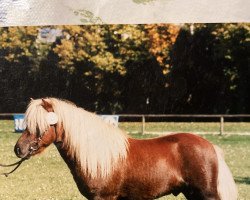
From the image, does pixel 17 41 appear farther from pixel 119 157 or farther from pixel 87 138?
pixel 119 157

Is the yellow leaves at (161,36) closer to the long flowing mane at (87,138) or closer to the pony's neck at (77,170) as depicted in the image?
the long flowing mane at (87,138)

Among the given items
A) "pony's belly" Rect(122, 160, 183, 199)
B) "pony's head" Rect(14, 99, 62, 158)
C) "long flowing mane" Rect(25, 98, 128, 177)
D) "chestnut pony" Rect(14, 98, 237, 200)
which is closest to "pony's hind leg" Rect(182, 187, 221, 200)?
"chestnut pony" Rect(14, 98, 237, 200)

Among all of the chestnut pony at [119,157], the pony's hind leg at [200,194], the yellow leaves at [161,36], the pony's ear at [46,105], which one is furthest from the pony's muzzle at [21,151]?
the yellow leaves at [161,36]

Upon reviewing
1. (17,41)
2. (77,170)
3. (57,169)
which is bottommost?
(57,169)

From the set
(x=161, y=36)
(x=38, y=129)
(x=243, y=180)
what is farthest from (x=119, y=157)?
(x=243, y=180)

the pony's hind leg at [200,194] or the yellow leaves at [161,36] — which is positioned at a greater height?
the yellow leaves at [161,36]

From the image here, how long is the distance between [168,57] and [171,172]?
4.01 m

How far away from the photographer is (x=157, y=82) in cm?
941

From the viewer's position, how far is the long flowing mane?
14.8 ft

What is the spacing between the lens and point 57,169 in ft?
30.8

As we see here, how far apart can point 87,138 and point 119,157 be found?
1.15ft

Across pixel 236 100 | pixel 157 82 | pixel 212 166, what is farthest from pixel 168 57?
pixel 212 166

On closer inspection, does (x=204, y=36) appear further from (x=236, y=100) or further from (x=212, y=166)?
(x=212, y=166)

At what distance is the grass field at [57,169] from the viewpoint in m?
7.30
